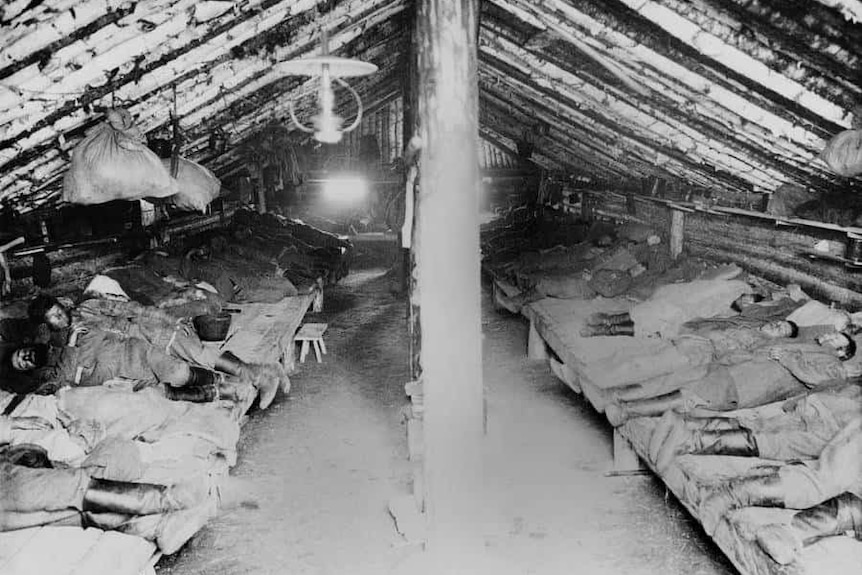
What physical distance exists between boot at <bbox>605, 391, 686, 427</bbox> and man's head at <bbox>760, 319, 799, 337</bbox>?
4.44 feet

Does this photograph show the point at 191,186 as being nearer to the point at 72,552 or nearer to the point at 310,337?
the point at 310,337

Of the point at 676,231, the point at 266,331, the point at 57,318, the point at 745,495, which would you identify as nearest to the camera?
the point at 745,495

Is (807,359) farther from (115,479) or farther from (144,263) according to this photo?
(144,263)

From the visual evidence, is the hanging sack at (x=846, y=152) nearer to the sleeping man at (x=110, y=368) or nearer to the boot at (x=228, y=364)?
the sleeping man at (x=110, y=368)

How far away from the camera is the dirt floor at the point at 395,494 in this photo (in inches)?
167

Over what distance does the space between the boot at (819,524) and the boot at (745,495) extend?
18cm

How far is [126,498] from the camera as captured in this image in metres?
3.84

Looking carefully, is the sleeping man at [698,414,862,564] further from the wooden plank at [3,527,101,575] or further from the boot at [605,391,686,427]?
the wooden plank at [3,527,101,575]

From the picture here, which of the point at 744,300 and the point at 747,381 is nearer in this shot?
the point at 747,381

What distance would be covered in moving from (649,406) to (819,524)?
1698 millimetres

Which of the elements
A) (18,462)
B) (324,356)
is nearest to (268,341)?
(324,356)

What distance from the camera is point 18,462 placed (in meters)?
3.97

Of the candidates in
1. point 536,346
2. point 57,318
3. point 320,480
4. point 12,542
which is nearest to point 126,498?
point 12,542

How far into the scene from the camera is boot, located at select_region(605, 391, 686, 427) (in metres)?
5.07
